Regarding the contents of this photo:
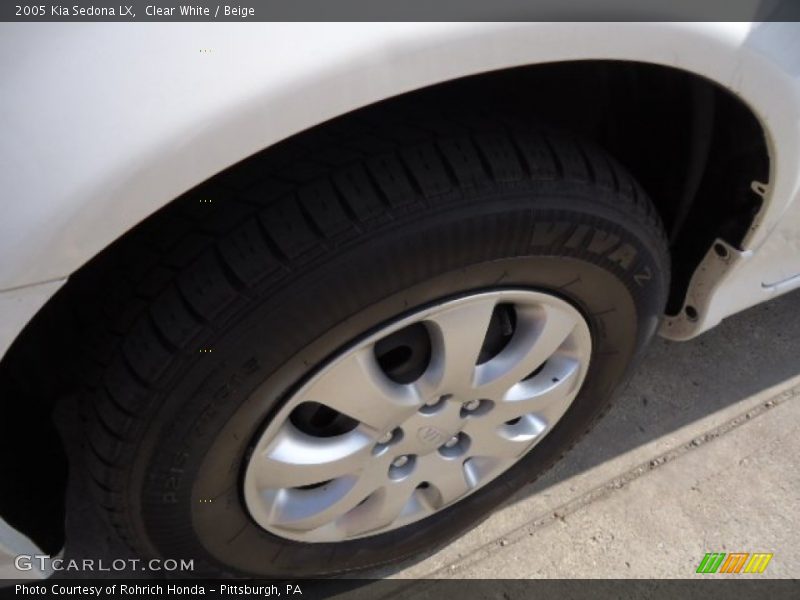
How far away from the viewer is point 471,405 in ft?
4.83

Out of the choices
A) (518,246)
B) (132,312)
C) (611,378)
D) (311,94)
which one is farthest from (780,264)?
(132,312)

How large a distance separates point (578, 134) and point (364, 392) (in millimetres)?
568

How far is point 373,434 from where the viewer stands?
1372 millimetres

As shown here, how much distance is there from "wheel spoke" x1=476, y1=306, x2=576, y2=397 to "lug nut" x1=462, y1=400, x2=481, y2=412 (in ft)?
0.11

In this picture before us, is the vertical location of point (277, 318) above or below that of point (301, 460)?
above

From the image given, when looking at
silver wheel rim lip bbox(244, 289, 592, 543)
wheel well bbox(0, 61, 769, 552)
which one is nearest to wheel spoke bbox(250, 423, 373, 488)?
silver wheel rim lip bbox(244, 289, 592, 543)

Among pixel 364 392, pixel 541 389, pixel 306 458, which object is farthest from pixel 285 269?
pixel 541 389

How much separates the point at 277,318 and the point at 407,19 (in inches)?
17.4

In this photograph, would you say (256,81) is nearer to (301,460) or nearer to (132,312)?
(132,312)

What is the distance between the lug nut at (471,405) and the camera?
4.78ft

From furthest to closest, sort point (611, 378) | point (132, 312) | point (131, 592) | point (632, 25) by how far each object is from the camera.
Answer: point (131, 592), point (611, 378), point (132, 312), point (632, 25)

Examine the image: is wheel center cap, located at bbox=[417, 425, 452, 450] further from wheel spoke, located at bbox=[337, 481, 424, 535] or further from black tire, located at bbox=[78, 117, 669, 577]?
black tire, located at bbox=[78, 117, 669, 577]

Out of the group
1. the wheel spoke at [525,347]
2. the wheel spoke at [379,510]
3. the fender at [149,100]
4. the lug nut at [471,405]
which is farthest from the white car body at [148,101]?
the wheel spoke at [379,510]

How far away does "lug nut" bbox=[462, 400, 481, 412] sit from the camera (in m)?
1.46
